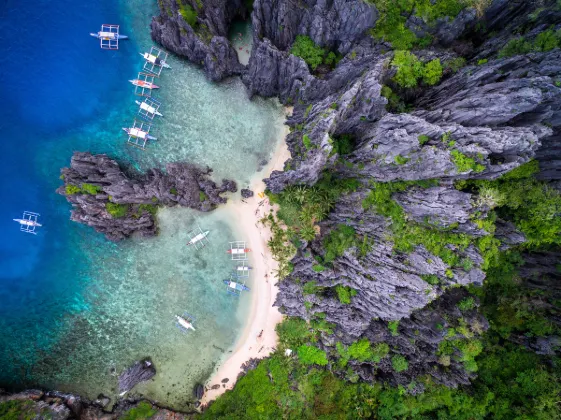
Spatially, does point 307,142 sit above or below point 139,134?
below

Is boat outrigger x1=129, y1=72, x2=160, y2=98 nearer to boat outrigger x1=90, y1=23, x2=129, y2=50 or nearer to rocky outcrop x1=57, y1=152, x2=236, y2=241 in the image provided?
boat outrigger x1=90, y1=23, x2=129, y2=50

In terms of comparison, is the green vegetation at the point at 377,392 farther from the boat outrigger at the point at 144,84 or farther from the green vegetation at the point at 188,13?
the green vegetation at the point at 188,13

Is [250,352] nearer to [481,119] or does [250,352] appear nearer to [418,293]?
[418,293]

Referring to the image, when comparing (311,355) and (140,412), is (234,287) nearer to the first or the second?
(311,355)

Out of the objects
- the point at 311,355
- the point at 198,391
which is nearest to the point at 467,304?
the point at 311,355

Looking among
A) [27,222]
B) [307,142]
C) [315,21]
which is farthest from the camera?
[27,222]

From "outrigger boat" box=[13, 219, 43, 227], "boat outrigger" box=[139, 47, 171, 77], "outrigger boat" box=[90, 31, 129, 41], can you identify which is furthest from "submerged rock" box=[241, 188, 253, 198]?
"outrigger boat" box=[13, 219, 43, 227]
